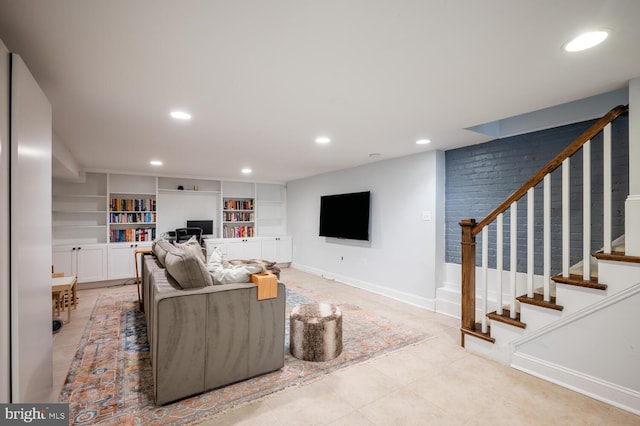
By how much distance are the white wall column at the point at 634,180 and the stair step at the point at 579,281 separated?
11.3 inches

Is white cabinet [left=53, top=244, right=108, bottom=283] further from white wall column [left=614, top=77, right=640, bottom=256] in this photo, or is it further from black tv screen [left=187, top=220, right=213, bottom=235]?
white wall column [left=614, top=77, right=640, bottom=256]

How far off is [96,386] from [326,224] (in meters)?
4.23

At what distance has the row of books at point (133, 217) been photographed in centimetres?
568

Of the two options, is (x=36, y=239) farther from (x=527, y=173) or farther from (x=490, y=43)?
(x=527, y=173)

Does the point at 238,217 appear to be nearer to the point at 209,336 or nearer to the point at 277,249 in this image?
the point at 277,249

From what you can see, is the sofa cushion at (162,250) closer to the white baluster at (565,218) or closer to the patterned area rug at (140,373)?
the patterned area rug at (140,373)

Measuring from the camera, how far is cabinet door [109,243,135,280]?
212 inches

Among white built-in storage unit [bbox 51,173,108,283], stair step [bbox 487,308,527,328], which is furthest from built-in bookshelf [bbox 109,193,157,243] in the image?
stair step [bbox 487,308,527,328]

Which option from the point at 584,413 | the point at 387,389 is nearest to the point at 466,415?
the point at 387,389

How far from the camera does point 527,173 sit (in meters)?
3.31

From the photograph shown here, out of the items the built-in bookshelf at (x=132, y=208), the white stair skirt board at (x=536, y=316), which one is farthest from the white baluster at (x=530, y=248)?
the built-in bookshelf at (x=132, y=208)

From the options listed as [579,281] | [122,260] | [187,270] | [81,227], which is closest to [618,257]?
[579,281]

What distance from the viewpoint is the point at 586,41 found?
1561 mm

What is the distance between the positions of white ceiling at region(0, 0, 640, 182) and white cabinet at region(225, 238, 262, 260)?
12.3ft
